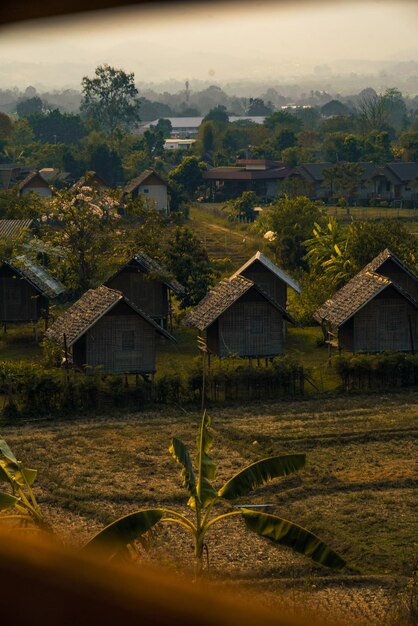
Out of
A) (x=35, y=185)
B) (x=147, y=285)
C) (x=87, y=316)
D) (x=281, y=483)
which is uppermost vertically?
(x=35, y=185)

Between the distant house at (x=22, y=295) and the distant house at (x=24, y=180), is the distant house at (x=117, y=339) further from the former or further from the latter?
the distant house at (x=24, y=180)

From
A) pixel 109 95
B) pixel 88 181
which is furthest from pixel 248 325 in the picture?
pixel 109 95

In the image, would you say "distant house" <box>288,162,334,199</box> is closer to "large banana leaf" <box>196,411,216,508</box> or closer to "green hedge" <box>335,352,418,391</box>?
"green hedge" <box>335,352,418,391</box>

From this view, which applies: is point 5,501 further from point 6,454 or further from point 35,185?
point 35,185

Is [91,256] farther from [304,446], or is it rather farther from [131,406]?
[304,446]

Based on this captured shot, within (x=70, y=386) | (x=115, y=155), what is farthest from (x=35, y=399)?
(x=115, y=155)

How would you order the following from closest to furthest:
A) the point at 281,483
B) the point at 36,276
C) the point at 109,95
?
1. the point at 281,483
2. the point at 36,276
3. the point at 109,95

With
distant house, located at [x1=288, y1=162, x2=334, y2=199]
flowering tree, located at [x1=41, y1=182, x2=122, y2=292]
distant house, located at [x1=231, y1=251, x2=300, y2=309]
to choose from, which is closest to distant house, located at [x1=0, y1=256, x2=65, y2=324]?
flowering tree, located at [x1=41, y1=182, x2=122, y2=292]
